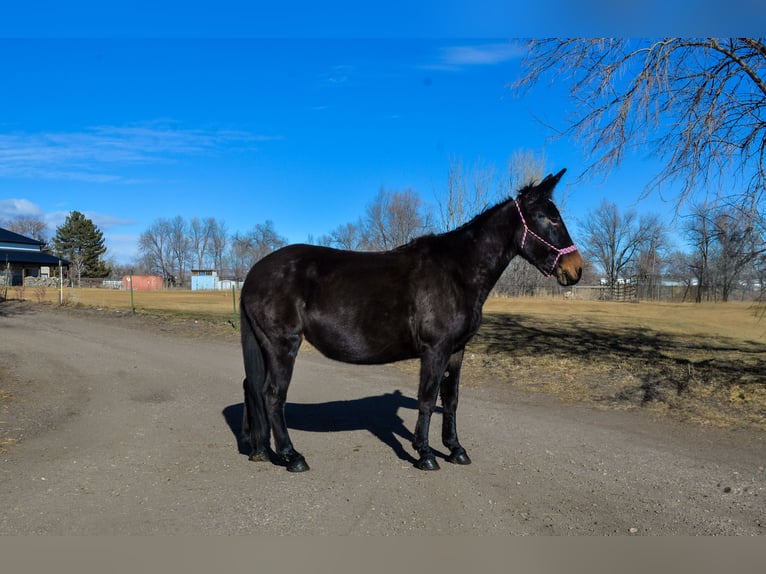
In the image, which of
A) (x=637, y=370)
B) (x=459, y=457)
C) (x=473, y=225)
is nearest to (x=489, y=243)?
(x=473, y=225)

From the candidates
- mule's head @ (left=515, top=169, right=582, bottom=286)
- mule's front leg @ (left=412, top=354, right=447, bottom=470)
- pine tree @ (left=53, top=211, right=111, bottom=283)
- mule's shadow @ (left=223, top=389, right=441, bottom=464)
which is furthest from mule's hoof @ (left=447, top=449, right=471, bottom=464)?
pine tree @ (left=53, top=211, right=111, bottom=283)

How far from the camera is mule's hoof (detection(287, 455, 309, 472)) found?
16.1ft

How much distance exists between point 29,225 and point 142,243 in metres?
21.2

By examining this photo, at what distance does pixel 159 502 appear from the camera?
4074 millimetres

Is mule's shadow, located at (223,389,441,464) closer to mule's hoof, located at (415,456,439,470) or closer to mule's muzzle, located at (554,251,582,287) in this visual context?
mule's hoof, located at (415,456,439,470)

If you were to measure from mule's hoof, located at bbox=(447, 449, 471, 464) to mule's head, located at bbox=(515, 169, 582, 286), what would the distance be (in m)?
2.00

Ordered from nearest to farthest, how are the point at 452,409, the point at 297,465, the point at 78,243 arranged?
the point at 297,465 → the point at 452,409 → the point at 78,243

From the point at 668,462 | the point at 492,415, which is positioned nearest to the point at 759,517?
the point at 668,462

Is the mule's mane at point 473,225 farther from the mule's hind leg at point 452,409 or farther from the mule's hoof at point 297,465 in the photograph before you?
the mule's hoof at point 297,465

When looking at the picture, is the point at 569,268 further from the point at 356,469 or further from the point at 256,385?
the point at 256,385

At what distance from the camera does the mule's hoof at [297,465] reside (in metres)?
4.92

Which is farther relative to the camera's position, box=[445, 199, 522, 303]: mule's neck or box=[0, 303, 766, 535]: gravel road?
box=[445, 199, 522, 303]: mule's neck

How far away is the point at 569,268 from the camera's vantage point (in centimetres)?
507

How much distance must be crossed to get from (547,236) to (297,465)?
3315mm
